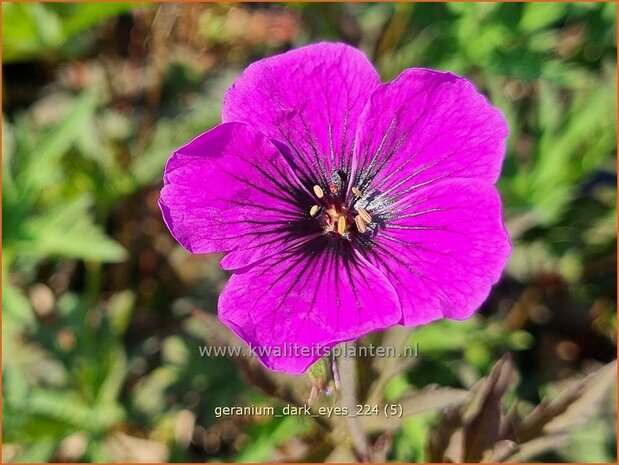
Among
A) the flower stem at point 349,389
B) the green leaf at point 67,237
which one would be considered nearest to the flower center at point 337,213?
the flower stem at point 349,389

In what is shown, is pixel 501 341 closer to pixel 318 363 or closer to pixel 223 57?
pixel 318 363

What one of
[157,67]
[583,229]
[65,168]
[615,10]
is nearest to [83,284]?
[65,168]

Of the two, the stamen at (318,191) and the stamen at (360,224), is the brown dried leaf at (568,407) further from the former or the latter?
the stamen at (318,191)

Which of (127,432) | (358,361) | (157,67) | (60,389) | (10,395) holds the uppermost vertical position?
(157,67)

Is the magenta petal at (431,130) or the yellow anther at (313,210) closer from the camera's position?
the magenta petal at (431,130)

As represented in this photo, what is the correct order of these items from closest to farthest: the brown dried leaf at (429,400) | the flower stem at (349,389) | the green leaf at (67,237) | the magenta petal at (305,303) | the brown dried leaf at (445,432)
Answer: the magenta petal at (305,303) → the flower stem at (349,389) → the brown dried leaf at (429,400) → the brown dried leaf at (445,432) → the green leaf at (67,237)

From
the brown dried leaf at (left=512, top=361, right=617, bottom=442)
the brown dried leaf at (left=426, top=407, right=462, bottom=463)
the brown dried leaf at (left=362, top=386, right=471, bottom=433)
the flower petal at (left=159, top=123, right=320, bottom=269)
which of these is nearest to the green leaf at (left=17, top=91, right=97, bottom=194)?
Result: the flower petal at (left=159, top=123, right=320, bottom=269)

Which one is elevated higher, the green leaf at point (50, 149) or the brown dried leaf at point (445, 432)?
the green leaf at point (50, 149)
